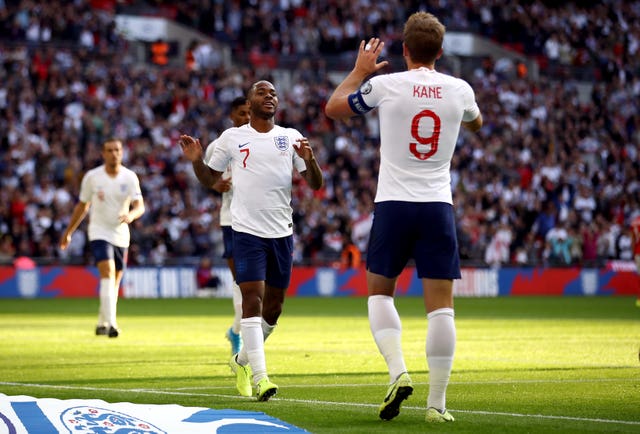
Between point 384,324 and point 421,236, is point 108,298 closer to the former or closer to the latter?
point 384,324

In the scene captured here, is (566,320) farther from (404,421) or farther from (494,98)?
(494,98)

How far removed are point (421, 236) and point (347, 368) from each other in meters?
4.65

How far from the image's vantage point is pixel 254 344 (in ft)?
34.9

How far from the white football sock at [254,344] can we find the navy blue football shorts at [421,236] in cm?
187

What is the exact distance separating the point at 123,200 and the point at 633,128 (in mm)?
30238

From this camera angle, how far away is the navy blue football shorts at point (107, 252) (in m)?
18.9

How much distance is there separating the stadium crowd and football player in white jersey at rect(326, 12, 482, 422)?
25304 millimetres

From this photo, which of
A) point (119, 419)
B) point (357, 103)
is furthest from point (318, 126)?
point (119, 419)

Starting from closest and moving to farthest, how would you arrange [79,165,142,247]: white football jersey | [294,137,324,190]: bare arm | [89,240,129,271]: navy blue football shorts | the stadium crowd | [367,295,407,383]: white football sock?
1. [367,295,407,383]: white football sock
2. [294,137,324,190]: bare arm
3. [89,240,129,271]: navy blue football shorts
4. [79,165,142,247]: white football jersey
5. the stadium crowd

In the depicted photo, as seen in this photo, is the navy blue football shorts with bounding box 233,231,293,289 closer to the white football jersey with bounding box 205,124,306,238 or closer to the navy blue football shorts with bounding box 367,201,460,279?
the white football jersey with bounding box 205,124,306,238

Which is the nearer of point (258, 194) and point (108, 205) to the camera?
point (258, 194)

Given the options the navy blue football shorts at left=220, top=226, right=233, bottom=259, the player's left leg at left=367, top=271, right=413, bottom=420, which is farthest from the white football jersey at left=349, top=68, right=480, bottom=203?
the navy blue football shorts at left=220, top=226, right=233, bottom=259

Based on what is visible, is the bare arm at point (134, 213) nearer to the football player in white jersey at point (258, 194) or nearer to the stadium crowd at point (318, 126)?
the football player in white jersey at point (258, 194)

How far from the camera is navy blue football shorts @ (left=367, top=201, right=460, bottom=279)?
352 inches
